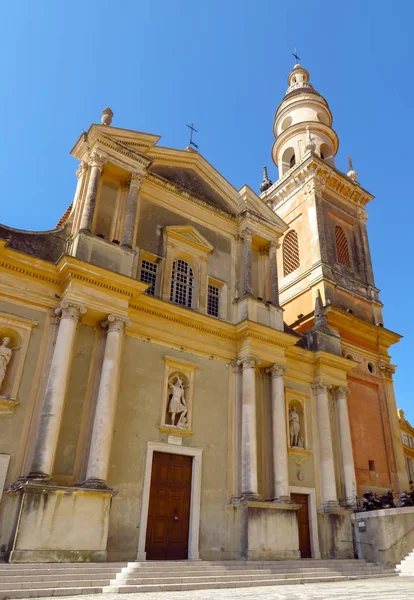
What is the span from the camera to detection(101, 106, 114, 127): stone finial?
17.3m

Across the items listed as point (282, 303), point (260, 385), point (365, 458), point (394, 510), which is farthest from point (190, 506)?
point (282, 303)

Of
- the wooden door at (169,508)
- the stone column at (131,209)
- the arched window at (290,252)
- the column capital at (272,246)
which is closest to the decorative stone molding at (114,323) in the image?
the stone column at (131,209)

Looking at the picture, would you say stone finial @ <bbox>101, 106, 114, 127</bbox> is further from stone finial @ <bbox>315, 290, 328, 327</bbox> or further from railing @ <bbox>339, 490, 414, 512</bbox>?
Result: railing @ <bbox>339, 490, 414, 512</bbox>

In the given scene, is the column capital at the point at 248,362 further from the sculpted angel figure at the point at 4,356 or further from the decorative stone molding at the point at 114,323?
the sculpted angel figure at the point at 4,356

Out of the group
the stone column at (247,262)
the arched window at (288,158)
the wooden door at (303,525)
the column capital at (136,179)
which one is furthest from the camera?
the arched window at (288,158)

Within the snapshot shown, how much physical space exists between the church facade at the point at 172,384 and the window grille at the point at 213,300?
53 millimetres

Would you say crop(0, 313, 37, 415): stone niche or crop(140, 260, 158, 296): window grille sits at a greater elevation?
crop(140, 260, 158, 296): window grille

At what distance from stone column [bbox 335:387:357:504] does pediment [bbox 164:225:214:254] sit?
25.5ft

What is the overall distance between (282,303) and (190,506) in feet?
42.9

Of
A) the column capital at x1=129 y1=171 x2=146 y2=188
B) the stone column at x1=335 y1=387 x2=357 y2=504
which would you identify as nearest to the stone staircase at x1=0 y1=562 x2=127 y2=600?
the stone column at x1=335 y1=387 x2=357 y2=504

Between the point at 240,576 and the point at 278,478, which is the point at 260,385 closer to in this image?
the point at 278,478

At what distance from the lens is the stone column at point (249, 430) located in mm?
14352

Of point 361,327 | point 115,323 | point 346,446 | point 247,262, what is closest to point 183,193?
point 247,262

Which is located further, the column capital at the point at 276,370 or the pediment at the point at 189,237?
the pediment at the point at 189,237
